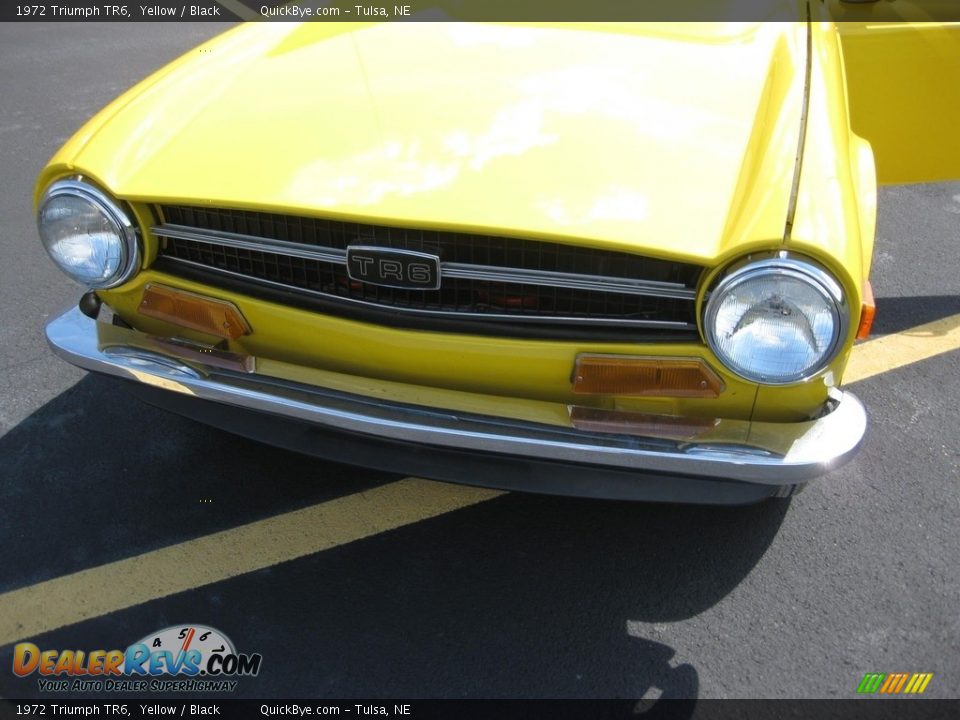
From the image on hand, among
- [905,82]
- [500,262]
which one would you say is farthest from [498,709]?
[905,82]

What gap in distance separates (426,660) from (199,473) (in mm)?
948

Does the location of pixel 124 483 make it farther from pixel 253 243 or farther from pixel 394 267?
pixel 394 267

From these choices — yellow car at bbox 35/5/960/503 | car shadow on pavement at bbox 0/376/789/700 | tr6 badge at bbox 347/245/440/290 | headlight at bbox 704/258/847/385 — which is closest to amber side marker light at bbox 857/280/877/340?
yellow car at bbox 35/5/960/503

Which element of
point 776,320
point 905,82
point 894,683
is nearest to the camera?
point 776,320

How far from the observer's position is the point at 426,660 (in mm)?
2170

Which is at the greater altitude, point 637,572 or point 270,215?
point 270,215

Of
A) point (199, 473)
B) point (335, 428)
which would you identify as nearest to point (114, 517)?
point (199, 473)

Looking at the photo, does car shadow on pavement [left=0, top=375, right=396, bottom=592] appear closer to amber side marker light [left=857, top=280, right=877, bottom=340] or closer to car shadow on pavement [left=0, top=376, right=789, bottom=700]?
car shadow on pavement [left=0, top=376, right=789, bottom=700]

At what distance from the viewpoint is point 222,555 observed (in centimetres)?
244

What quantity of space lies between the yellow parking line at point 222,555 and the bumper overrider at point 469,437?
1.26 feet

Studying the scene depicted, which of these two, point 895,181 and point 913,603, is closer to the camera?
point 913,603

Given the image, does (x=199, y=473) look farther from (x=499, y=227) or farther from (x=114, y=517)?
(x=499, y=227)

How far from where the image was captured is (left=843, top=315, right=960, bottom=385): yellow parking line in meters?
3.15

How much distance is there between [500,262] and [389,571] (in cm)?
89
